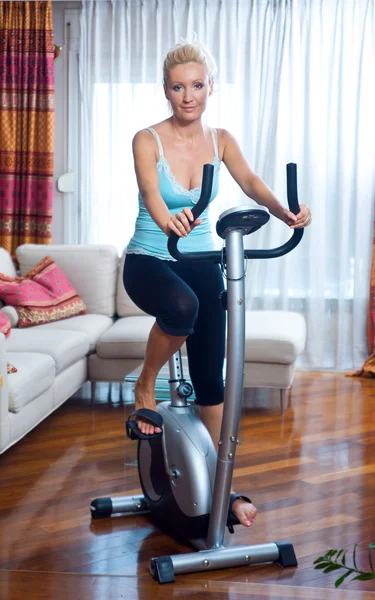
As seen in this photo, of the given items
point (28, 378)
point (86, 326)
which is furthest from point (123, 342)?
point (28, 378)

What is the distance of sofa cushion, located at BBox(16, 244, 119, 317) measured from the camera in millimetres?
4695

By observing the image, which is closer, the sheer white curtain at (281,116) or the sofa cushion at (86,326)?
the sofa cushion at (86,326)

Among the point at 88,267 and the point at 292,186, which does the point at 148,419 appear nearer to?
the point at 292,186

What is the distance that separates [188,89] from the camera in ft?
6.91

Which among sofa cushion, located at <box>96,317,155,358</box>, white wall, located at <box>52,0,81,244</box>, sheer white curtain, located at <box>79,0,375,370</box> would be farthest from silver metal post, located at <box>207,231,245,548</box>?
white wall, located at <box>52,0,81,244</box>

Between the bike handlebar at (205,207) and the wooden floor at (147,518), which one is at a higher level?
the bike handlebar at (205,207)

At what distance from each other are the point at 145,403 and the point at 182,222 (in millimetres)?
740

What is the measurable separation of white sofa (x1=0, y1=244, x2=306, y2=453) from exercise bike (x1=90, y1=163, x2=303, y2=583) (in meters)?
0.75

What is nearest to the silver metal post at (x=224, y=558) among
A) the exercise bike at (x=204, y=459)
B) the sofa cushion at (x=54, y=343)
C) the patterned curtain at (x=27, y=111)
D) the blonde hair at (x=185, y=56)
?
the exercise bike at (x=204, y=459)

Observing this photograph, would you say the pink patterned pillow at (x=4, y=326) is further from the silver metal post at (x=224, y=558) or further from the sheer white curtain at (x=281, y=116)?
the sheer white curtain at (x=281, y=116)

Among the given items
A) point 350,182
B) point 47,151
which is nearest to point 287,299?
point 350,182

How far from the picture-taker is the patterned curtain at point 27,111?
5285 mm

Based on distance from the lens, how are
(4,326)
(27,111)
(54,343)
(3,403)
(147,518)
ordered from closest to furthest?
(147,518) → (3,403) → (4,326) → (54,343) → (27,111)

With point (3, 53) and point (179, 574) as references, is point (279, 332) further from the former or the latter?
point (3, 53)
